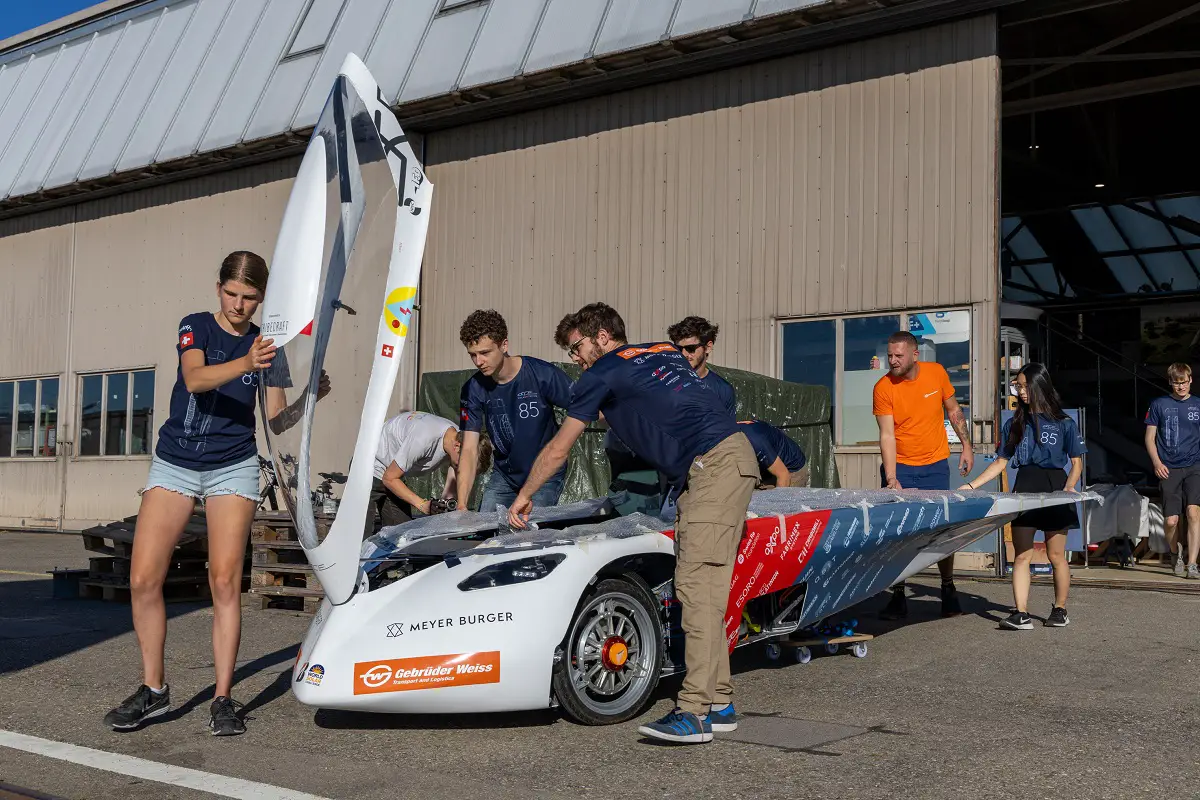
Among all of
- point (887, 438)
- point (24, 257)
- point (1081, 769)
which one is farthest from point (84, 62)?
point (1081, 769)

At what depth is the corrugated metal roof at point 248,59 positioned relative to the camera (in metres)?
14.4

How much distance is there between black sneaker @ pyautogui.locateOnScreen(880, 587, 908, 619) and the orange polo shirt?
92 centimetres

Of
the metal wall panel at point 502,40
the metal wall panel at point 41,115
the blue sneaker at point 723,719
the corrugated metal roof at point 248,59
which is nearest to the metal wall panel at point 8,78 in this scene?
the corrugated metal roof at point 248,59

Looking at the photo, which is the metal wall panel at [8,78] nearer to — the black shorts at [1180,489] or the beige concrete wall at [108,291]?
the beige concrete wall at [108,291]

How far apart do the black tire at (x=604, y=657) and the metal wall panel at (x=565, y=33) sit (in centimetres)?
1035

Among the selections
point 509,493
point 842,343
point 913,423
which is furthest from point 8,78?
point 913,423

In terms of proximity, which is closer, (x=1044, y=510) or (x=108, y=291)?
(x=1044, y=510)

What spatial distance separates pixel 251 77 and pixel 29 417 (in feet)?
Result: 26.8

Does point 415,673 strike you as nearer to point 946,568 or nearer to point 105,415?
point 946,568

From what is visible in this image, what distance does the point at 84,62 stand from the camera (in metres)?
22.6

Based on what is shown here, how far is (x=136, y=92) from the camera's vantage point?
68.2ft

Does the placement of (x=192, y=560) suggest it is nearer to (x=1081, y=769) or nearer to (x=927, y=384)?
(x=927, y=384)

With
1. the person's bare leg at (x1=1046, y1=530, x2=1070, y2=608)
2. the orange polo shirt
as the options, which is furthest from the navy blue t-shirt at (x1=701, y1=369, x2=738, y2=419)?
the person's bare leg at (x1=1046, y1=530, x2=1070, y2=608)

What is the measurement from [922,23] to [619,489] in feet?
26.1
